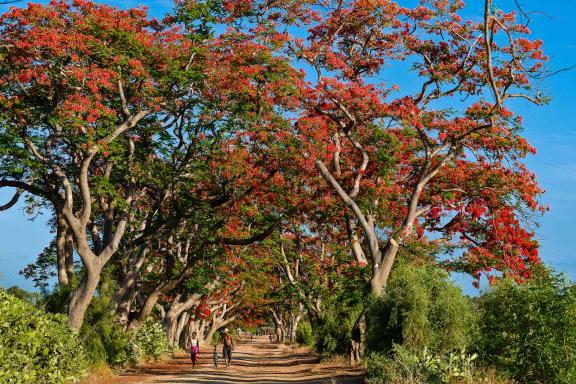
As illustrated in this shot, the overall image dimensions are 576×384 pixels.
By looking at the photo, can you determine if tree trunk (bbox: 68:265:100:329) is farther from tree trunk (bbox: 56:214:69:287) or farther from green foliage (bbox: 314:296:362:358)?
green foliage (bbox: 314:296:362:358)

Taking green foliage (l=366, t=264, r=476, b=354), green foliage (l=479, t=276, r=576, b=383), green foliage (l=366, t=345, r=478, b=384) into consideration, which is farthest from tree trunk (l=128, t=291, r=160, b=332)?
green foliage (l=479, t=276, r=576, b=383)

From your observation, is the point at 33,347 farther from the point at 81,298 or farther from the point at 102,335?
the point at 102,335

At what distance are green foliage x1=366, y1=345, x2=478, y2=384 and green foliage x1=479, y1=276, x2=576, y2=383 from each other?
2.20 feet

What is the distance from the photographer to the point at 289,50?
21.3 metres

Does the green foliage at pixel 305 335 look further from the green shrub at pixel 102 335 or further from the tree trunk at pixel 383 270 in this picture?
the tree trunk at pixel 383 270

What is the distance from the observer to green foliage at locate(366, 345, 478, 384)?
40.3 ft

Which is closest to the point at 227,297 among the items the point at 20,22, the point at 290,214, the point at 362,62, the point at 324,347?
the point at 324,347

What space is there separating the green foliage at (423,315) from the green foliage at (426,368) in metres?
0.44

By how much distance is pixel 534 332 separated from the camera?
40.5 feet

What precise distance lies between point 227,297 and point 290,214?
26869mm

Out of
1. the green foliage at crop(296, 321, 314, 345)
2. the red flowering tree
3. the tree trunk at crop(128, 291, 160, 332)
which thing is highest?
the red flowering tree

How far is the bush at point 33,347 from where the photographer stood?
11.2 metres

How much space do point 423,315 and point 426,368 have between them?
210 centimetres

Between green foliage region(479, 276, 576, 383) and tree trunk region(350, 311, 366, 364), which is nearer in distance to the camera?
green foliage region(479, 276, 576, 383)
